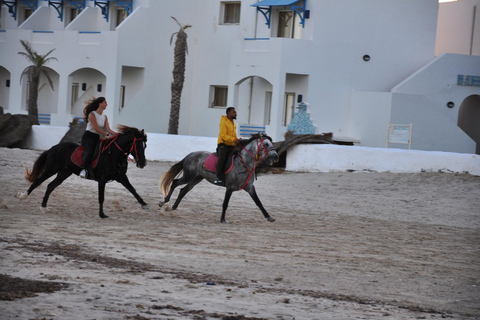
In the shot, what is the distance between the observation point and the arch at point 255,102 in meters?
31.2

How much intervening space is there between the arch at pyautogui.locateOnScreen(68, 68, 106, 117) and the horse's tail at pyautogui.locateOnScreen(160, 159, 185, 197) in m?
20.8

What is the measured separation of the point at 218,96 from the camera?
3322cm

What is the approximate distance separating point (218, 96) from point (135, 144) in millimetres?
20265

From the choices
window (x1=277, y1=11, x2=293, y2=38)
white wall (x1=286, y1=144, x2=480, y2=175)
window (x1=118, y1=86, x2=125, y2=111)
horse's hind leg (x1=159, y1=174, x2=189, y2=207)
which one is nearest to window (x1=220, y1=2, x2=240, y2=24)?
window (x1=277, y1=11, x2=293, y2=38)

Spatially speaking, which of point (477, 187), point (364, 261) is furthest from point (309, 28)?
point (364, 261)

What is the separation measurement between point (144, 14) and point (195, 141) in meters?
8.75

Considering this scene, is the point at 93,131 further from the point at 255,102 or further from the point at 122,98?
the point at 122,98

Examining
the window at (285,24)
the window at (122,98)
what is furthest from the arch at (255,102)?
the window at (122,98)

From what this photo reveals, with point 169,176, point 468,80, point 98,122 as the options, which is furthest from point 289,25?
point 98,122

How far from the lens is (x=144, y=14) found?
32125 mm

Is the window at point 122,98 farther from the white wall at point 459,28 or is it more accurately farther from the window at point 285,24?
the white wall at point 459,28

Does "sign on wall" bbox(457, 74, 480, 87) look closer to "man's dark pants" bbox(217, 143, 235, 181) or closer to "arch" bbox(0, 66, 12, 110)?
"man's dark pants" bbox(217, 143, 235, 181)

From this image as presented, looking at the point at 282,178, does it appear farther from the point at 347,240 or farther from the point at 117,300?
the point at 117,300

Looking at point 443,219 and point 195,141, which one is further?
point 195,141
